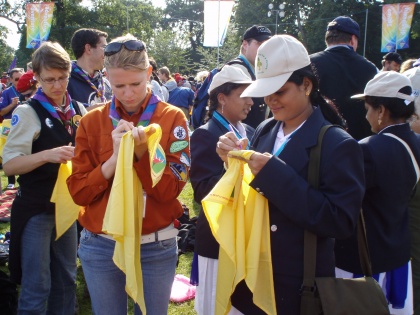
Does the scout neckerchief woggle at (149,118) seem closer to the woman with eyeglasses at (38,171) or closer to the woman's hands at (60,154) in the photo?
the woman's hands at (60,154)

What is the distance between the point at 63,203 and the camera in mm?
2840

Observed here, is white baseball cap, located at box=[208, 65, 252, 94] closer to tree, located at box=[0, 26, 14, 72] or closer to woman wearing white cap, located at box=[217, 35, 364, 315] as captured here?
woman wearing white cap, located at box=[217, 35, 364, 315]

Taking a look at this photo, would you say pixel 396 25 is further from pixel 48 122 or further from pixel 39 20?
pixel 48 122

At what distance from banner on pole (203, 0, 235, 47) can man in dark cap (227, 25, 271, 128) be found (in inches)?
474

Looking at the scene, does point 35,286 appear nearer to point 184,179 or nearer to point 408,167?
point 184,179

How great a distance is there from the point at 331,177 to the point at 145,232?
95cm

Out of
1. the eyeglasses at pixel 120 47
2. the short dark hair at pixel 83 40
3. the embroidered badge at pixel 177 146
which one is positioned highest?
the short dark hair at pixel 83 40

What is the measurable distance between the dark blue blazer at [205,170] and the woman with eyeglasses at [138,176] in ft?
1.38

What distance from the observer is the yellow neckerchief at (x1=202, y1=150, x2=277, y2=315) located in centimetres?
193

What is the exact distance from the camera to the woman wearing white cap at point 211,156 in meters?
2.70

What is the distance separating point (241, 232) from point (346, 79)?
253 cm

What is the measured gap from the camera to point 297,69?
1.95 m

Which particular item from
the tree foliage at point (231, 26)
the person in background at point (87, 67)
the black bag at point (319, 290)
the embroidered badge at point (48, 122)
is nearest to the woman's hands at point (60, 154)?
the embroidered badge at point (48, 122)

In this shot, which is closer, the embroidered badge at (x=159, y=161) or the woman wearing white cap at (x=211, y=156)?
the embroidered badge at (x=159, y=161)
